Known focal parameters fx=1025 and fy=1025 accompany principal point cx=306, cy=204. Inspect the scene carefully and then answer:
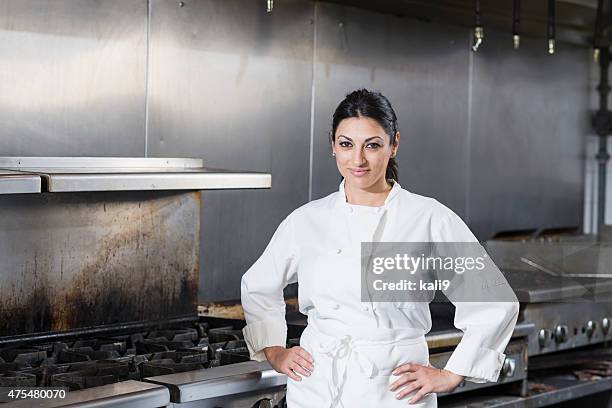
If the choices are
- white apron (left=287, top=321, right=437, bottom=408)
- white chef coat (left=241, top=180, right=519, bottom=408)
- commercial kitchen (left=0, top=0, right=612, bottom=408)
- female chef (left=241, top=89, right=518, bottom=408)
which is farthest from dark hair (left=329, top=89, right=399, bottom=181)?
commercial kitchen (left=0, top=0, right=612, bottom=408)

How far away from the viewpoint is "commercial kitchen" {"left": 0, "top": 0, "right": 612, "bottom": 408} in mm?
2434

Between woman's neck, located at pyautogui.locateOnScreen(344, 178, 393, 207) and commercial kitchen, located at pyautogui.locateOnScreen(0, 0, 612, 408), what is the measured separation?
17.1 inches

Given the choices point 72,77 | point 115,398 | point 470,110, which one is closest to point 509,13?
point 470,110

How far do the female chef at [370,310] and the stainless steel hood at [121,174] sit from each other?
44cm

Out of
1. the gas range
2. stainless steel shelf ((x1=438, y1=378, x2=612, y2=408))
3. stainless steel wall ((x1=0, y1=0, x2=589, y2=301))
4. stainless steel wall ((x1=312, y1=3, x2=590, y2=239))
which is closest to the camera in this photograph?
the gas range

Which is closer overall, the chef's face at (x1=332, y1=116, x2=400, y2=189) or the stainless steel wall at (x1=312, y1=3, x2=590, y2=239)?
the chef's face at (x1=332, y1=116, x2=400, y2=189)

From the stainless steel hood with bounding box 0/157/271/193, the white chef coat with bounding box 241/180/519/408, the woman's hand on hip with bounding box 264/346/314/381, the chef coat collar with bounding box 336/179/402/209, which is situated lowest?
the woman's hand on hip with bounding box 264/346/314/381

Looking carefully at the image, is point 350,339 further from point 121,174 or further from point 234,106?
point 234,106

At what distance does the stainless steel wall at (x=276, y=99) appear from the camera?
2.65 metres

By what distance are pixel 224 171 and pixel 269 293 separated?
0.50 m

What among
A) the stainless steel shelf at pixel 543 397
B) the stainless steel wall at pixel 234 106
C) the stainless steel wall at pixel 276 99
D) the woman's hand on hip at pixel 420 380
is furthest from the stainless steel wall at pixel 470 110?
the woman's hand on hip at pixel 420 380

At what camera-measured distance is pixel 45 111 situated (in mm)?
2613

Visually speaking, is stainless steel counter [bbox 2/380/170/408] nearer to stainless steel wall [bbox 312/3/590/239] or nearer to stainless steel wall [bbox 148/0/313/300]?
stainless steel wall [bbox 148/0/313/300]

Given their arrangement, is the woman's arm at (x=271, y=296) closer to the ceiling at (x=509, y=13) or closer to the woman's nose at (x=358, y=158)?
the woman's nose at (x=358, y=158)
